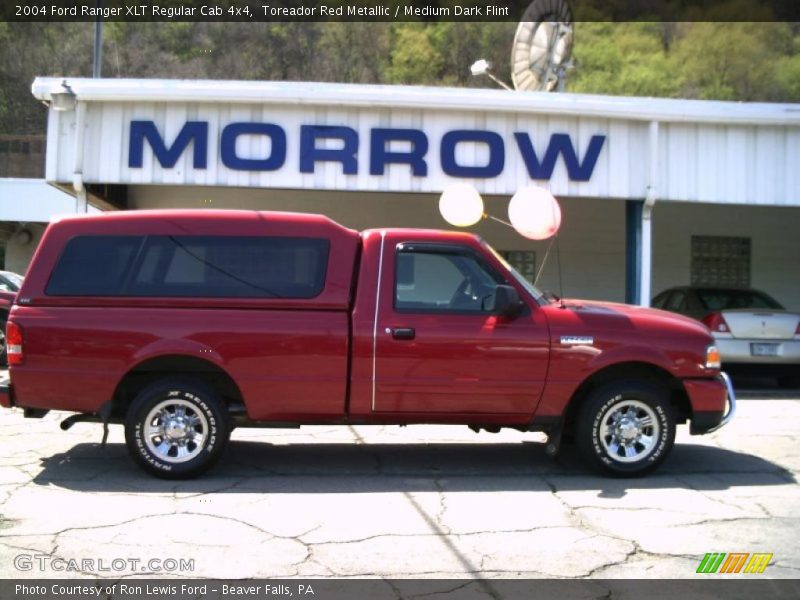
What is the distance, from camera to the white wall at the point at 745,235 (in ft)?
55.7

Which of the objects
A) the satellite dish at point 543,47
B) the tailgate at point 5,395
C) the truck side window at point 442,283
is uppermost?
the satellite dish at point 543,47

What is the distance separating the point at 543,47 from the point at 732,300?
5.91 metres

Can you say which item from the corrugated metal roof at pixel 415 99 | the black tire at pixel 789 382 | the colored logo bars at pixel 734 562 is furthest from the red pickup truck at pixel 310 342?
the black tire at pixel 789 382

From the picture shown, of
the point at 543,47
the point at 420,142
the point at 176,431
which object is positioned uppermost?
the point at 543,47

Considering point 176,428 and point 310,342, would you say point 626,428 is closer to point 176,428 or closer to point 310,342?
point 310,342

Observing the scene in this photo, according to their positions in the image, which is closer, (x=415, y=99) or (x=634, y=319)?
(x=634, y=319)

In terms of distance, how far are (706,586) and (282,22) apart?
45655mm

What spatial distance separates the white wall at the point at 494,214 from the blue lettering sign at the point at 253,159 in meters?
4.46

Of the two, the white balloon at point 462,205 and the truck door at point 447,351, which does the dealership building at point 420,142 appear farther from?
the truck door at point 447,351

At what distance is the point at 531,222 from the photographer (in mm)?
7957

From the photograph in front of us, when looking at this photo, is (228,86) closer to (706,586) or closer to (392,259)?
(392,259)

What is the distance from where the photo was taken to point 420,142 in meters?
11.7

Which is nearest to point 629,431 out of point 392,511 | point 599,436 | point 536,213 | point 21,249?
point 599,436

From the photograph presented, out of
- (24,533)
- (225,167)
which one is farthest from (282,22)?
(24,533)
